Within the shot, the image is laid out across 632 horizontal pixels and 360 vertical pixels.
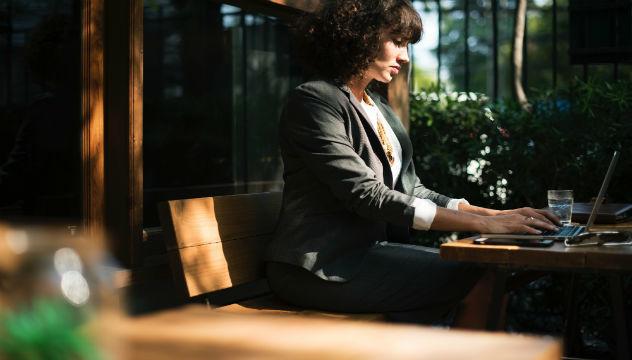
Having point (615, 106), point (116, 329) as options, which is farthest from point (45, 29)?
point (116, 329)

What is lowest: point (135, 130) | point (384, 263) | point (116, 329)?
point (384, 263)

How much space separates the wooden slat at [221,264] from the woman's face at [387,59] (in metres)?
0.70

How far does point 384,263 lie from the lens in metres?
2.64

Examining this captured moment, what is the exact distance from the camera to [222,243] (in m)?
2.66

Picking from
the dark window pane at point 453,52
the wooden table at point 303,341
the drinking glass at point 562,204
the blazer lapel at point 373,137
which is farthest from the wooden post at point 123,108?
the dark window pane at point 453,52

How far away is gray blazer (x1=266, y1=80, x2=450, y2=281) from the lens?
101 inches

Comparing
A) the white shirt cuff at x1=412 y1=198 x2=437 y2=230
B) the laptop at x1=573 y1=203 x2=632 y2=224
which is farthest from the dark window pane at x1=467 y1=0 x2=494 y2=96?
the white shirt cuff at x1=412 y1=198 x2=437 y2=230

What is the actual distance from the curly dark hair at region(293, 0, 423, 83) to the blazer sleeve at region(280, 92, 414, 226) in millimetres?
303

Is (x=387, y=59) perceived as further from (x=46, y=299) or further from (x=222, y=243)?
(x=46, y=299)

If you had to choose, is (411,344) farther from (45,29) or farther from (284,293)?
(45,29)

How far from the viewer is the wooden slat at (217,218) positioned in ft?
8.10

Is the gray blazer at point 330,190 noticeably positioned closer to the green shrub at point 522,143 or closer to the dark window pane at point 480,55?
the green shrub at point 522,143

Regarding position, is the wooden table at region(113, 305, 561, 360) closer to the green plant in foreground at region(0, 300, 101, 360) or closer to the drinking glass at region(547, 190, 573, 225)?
the green plant in foreground at region(0, 300, 101, 360)

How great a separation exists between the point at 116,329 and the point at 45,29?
11.6 ft
